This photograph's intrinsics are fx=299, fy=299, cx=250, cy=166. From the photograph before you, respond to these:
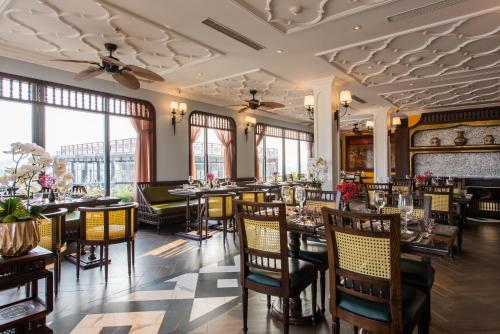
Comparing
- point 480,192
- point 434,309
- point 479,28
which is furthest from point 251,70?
point 480,192

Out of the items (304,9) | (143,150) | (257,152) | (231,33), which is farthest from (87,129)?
(257,152)

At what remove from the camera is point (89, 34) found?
4.07 m

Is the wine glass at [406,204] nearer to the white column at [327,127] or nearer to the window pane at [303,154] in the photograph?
the white column at [327,127]

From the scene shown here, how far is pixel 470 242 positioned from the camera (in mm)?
5113

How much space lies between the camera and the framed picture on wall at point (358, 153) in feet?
47.5

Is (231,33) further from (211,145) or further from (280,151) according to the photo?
(280,151)

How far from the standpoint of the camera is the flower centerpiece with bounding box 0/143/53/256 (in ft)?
5.36

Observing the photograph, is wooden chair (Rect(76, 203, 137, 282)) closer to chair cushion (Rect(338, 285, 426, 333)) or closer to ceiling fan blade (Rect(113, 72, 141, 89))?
ceiling fan blade (Rect(113, 72, 141, 89))

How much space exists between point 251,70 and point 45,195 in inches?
158

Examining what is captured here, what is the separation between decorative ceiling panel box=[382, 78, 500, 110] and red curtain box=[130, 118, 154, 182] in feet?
19.2

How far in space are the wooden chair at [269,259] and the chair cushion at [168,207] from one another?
402 centimetres

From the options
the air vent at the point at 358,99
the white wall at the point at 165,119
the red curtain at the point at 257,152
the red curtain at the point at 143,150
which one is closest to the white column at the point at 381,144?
the air vent at the point at 358,99

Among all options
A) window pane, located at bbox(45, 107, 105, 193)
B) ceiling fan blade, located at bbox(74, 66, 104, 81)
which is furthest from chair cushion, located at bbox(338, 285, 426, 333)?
window pane, located at bbox(45, 107, 105, 193)

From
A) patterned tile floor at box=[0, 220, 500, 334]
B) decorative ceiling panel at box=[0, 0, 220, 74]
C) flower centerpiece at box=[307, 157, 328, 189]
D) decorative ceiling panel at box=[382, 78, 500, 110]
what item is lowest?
patterned tile floor at box=[0, 220, 500, 334]
